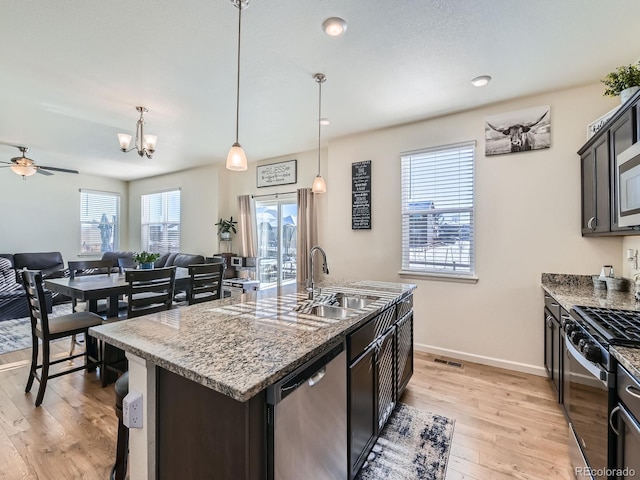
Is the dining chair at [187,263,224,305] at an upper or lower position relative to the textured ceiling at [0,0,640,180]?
lower

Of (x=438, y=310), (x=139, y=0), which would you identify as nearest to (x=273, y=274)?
(x=438, y=310)

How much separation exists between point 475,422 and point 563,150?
2.59 metres

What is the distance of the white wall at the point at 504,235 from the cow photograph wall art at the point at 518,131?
60 millimetres

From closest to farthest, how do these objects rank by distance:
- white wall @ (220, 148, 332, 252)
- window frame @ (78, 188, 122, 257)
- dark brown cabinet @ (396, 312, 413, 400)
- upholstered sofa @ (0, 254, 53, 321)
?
dark brown cabinet @ (396, 312, 413, 400)
upholstered sofa @ (0, 254, 53, 321)
white wall @ (220, 148, 332, 252)
window frame @ (78, 188, 122, 257)

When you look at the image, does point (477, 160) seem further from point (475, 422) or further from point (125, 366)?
point (125, 366)

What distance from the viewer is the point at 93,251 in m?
7.12

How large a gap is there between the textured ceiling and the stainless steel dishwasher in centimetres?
209

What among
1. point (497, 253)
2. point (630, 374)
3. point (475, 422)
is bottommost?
point (475, 422)

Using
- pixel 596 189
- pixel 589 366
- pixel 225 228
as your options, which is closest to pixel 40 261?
pixel 225 228

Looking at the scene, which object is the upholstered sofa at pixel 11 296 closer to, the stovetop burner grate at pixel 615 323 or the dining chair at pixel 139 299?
the dining chair at pixel 139 299

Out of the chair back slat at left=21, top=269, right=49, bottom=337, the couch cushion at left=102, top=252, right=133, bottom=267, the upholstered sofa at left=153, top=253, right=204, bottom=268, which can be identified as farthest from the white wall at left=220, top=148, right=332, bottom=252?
the chair back slat at left=21, top=269, right=49, bottom=337

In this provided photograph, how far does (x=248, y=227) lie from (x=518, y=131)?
4.36 metres

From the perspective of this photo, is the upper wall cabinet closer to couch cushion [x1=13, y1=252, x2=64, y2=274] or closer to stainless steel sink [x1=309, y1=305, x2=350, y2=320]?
stainless steel sink [x1=309, y1=305, x2=350, y2=320]

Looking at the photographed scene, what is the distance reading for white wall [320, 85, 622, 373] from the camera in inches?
109
